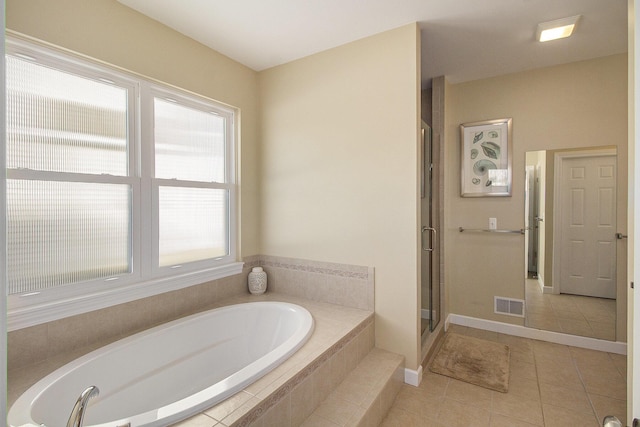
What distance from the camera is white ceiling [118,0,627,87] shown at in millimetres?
1906

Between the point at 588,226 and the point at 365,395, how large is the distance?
8.04 ft

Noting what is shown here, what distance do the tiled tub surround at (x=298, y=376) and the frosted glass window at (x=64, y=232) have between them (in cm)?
45

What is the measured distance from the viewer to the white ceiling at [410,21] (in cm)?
191

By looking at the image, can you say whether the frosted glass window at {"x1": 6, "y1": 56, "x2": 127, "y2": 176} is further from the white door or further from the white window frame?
the white door

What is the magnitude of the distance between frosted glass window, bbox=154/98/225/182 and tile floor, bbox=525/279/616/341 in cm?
314

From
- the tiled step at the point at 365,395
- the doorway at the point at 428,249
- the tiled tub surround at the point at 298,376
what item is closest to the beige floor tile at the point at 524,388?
the doorway at the point at 428,249

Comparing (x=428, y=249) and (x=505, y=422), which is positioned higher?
(x=428, y=249)

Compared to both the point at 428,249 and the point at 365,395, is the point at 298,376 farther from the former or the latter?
the point at 428,249

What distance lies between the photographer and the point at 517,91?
9.53 feet

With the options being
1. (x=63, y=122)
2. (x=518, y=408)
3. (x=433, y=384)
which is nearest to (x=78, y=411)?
(x=63, y=122)

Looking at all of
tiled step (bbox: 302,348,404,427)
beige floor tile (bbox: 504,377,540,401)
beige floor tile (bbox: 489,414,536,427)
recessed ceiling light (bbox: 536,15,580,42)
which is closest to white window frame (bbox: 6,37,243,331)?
tiled step (bbox: 302,348,404,427)

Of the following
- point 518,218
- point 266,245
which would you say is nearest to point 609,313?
point 518,218

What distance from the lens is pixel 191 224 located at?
7.80 ft

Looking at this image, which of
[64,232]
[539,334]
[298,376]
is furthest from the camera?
[539,334]
